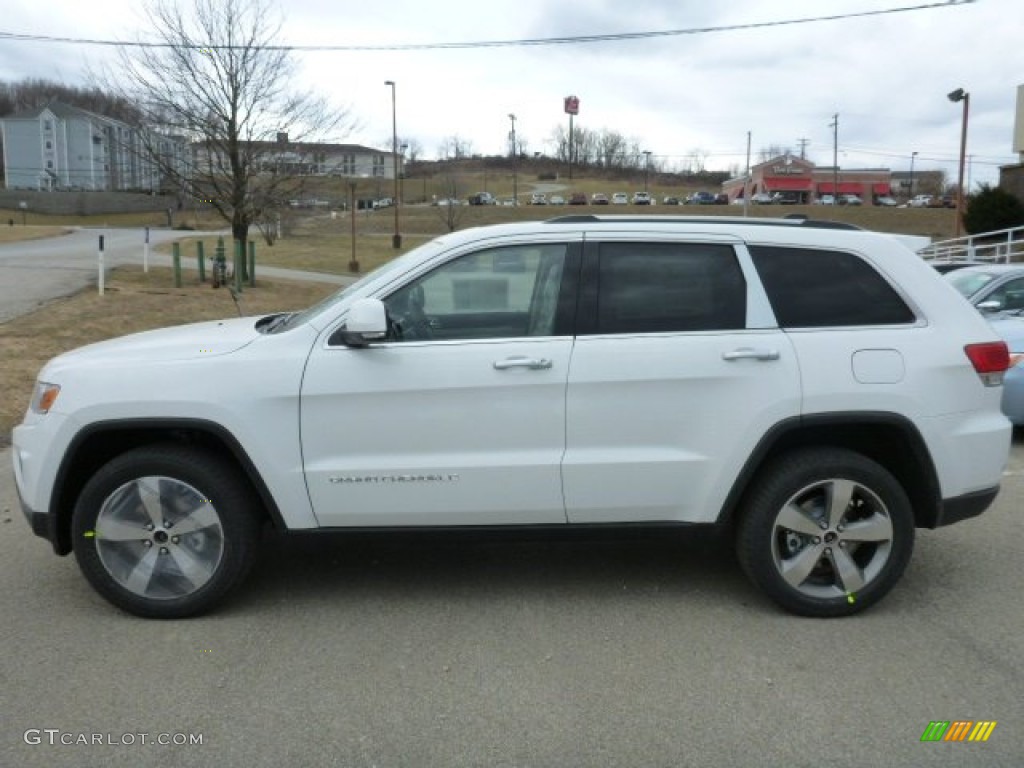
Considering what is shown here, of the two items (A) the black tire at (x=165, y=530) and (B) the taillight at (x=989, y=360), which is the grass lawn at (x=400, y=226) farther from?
(B) the taillight at (x=989, y=360)

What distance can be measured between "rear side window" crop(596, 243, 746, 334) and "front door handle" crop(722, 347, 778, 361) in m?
0.13

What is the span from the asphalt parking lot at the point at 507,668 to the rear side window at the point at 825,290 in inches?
44.7

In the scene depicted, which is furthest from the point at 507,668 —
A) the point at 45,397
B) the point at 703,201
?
the point at 703,201

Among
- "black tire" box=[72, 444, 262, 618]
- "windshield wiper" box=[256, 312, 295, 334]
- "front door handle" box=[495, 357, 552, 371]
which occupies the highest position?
"windshield wiper" box=[256, 312, 295, 334]

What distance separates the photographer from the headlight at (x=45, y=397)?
148 inches

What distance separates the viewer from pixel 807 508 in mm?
3844

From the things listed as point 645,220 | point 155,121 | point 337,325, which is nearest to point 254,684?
point 337,325

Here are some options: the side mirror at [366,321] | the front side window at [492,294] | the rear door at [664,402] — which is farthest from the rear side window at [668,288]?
the side mirror at [366,321]

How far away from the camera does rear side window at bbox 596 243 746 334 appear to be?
3.79m

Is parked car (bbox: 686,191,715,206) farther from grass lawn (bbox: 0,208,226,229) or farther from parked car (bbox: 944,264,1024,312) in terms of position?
parked car (bbox: 944,264,1024,312)

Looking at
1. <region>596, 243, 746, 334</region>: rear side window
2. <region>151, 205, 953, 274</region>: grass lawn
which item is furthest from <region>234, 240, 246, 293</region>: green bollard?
<region>596, 243, 746, 334</region>: rear side window

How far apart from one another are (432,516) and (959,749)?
215 centimetres

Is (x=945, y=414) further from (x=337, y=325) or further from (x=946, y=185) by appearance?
(x=946, y=185)

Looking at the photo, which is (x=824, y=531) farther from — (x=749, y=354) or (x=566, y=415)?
(x=566, y=415)
